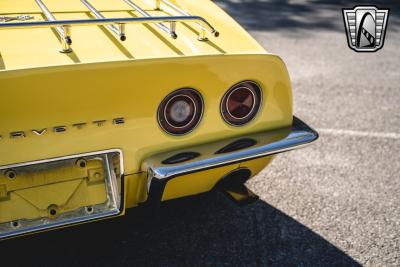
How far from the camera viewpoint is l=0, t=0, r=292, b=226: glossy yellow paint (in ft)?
5.71

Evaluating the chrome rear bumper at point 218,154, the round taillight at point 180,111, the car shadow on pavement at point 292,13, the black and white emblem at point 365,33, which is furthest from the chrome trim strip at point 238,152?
the car shadow on pavement at point 292,13

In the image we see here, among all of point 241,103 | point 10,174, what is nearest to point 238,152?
point 241,103

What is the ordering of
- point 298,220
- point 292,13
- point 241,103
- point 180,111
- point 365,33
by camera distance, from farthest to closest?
1. point 292,13
2. point 365,33
3. point 298,220
4. point 241,103
5. point 180,111

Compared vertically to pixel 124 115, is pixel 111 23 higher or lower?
higher

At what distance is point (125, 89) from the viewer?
1.86 meters

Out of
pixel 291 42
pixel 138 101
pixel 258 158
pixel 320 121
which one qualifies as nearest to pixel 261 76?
pixel 258 158

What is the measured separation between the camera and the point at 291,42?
21.4 ft

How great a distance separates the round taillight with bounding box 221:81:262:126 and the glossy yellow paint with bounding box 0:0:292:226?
0.11 ft

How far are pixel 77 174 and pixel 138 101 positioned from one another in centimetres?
41

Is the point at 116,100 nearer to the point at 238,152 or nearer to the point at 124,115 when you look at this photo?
the point at 124,115

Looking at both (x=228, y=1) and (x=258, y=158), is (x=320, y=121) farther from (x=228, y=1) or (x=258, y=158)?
(x=228, y=1)

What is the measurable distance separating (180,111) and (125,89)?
29 cm

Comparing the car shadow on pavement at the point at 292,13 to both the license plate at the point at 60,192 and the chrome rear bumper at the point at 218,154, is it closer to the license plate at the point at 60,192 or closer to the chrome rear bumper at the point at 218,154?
the chrome rear bumper at the point at 218,154

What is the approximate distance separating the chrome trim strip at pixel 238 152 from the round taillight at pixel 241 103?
0.10 metres
